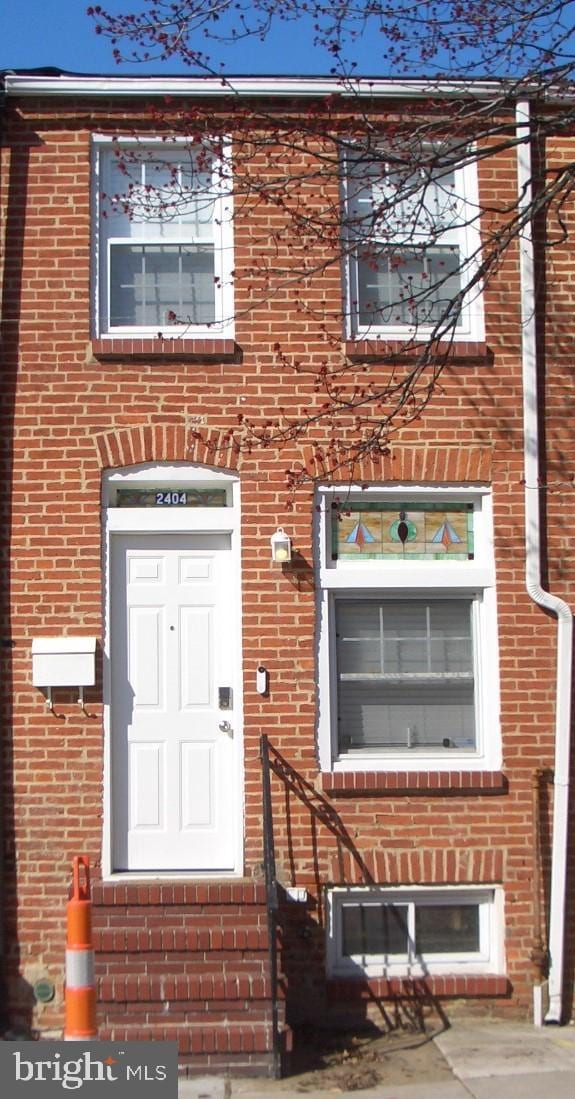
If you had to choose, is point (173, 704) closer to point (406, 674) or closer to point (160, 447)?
point (406, 674)

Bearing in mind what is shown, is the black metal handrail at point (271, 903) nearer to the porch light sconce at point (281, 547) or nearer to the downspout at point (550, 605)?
the porch light sconce at point (281, 547)

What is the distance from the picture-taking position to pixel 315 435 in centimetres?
805

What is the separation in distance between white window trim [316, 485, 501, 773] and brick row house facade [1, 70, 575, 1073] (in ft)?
0.06

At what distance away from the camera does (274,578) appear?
312 inches

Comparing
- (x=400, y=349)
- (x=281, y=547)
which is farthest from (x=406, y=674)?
(x=400, y=349)

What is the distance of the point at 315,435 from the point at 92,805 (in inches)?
107

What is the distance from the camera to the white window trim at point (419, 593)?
7.95 meters

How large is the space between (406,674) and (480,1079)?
2522mm

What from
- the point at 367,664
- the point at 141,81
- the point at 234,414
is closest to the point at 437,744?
the point at 367,664

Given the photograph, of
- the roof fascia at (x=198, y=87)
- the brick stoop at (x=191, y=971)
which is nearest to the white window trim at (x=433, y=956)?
the brick stoop at (x=191, y=971)

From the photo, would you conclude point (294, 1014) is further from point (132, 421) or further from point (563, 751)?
point (132, 421)

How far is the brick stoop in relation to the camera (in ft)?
22.4

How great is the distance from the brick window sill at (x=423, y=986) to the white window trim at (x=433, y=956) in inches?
2.2

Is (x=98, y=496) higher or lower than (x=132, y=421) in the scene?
lower
